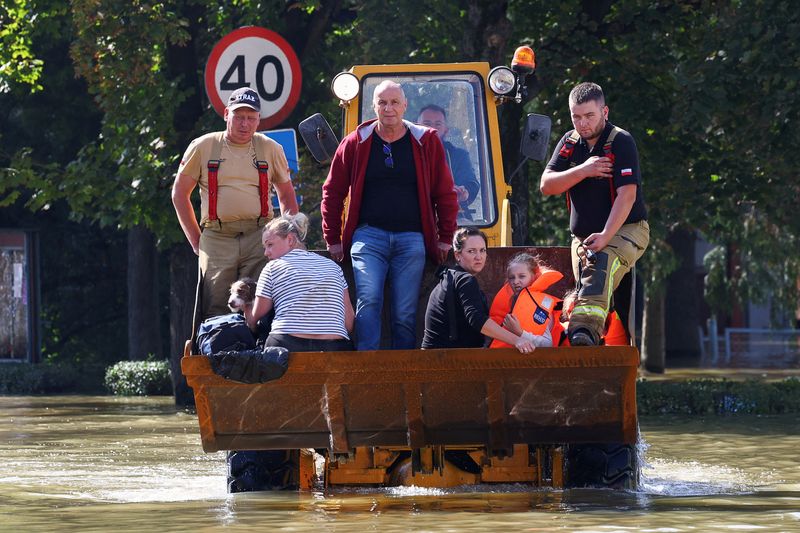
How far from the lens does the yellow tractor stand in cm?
863

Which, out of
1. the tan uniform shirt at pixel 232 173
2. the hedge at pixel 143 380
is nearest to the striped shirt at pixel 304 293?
the tan uniform shirt at pixel 232 173

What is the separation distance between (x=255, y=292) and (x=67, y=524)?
200 centimetres

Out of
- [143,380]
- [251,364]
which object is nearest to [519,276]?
[251,364]

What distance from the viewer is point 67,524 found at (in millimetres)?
8109

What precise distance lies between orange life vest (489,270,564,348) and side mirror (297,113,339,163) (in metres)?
2.38

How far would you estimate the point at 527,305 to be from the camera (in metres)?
9.15

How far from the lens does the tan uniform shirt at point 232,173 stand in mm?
10164

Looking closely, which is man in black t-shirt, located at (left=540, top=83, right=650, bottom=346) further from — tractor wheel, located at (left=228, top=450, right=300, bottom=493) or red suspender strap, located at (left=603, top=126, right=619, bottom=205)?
tractor wheel, located at (left=228, top=450, right=300, bottom=493)

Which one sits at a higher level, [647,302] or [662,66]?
[662,66]

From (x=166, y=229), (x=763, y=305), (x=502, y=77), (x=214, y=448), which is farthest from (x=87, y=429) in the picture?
(x=763, y=305)

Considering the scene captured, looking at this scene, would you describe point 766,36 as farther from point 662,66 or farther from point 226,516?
point 226,516

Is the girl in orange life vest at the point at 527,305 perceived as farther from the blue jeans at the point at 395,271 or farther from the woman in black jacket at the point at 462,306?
the blue jeans at the point at 395,271

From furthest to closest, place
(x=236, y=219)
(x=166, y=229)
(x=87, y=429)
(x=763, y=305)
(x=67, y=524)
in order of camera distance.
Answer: (x=763, y=305) < (x=166, y=229) < (x=87, y=429) < (x=236, y=219) < (x=67, y=524)

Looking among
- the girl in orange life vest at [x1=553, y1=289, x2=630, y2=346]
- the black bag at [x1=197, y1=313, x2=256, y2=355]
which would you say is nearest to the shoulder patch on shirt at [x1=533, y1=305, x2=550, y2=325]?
the girl in orange life vest at [x1=553, y1=289, x2=630, y2=346]
